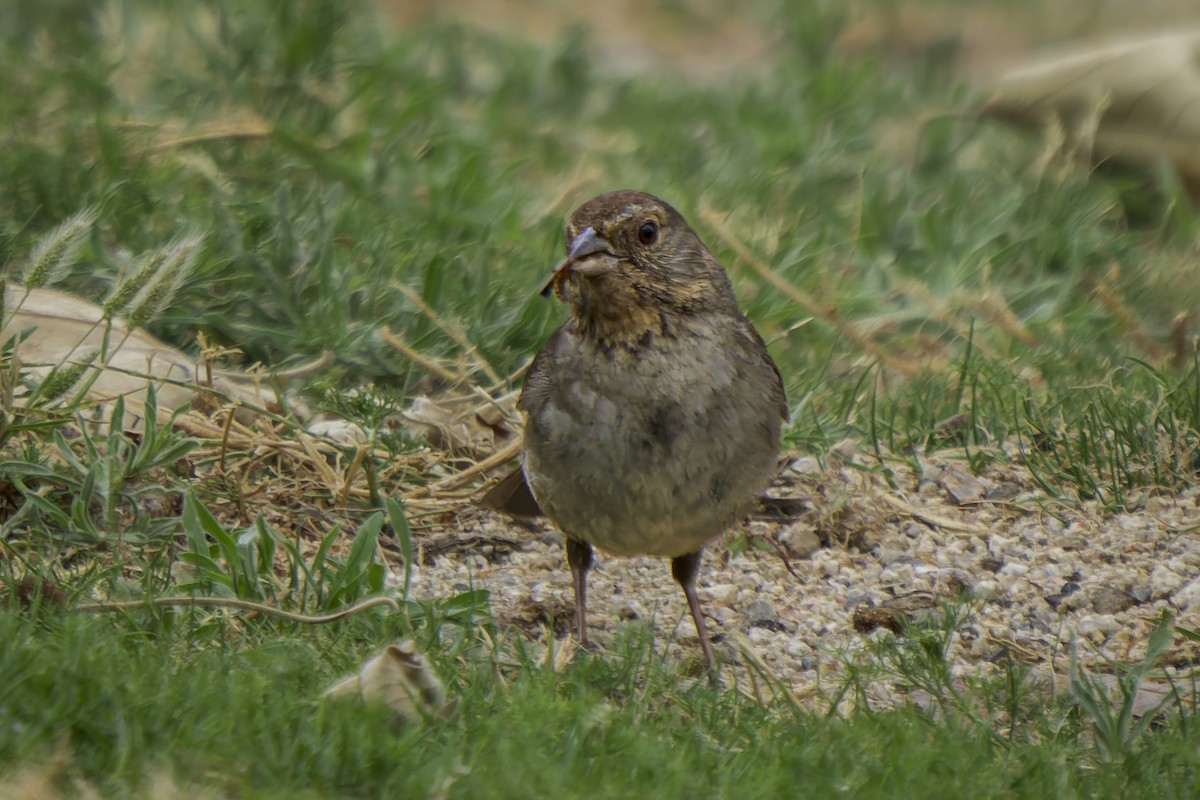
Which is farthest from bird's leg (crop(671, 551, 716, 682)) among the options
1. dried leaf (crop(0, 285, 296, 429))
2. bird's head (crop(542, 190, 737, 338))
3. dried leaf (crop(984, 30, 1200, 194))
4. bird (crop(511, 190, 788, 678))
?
dried leaf (crop(984, 30, 1200, 194))

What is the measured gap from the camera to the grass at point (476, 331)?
3096 mm

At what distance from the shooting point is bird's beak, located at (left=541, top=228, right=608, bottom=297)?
3.81m

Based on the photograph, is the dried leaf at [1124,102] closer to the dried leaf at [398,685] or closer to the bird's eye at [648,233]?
the bird's eye at [648,233]

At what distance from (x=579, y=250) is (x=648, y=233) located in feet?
0.66

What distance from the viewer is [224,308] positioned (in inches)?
203

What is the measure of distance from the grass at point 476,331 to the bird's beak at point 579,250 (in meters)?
0.74


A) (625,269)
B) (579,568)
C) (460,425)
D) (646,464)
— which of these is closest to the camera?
(646,464)

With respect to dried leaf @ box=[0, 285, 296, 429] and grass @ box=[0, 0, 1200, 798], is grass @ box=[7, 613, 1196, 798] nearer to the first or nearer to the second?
grass @ box=[0, 0, 1200, 798]

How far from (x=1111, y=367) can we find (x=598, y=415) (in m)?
2.37

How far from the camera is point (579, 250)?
3.83m

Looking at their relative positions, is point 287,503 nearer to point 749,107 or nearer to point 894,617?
point 894,617

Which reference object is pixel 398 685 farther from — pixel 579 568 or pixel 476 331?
pixel 476 331

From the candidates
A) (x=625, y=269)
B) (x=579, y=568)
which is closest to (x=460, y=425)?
(x=579, y=568)

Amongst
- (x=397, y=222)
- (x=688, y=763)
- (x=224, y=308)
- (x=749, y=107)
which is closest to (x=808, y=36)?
(x=749, y=107)
